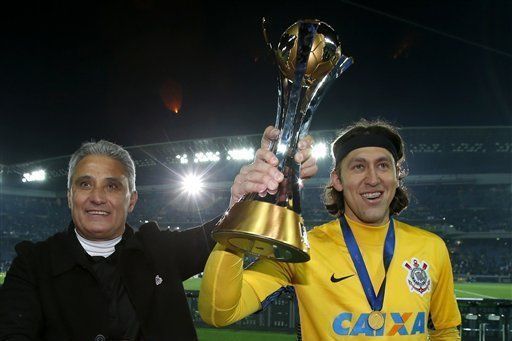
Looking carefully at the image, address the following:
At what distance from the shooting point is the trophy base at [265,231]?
4.18 ft

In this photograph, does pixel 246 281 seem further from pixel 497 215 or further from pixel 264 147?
pixel 497 215

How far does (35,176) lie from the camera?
3834cm

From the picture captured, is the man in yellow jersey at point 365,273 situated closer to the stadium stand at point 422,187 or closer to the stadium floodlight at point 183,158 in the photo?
the stadium stand at point 422,187

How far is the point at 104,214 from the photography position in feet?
7.68

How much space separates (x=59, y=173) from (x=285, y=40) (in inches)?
1556

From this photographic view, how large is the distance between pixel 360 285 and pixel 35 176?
4065 cm

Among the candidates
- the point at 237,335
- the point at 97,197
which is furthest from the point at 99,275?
the point at 237,335

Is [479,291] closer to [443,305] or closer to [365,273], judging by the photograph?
[443,305]

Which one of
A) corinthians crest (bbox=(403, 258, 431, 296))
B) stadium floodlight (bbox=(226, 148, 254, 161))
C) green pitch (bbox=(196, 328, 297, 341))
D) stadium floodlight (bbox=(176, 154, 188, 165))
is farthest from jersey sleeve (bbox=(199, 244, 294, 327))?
stadium floodlight (bbox=(176, 154, 188, 165))

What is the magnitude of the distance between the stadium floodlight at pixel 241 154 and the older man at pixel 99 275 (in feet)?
88.2

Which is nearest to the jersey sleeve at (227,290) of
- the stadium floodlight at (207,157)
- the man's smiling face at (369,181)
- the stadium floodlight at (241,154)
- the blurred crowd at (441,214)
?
the man's smiling face at (369,181)

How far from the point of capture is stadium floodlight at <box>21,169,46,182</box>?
1490 inches

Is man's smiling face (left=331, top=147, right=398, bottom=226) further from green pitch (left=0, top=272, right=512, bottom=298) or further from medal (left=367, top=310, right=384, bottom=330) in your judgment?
green pitch (left=0, top=272, right=512, bottom=298)

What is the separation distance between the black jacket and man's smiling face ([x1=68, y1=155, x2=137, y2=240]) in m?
0.11
